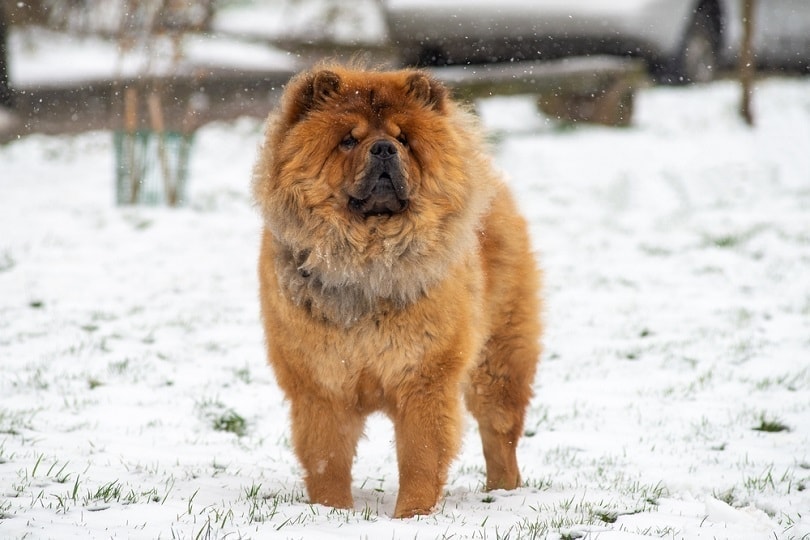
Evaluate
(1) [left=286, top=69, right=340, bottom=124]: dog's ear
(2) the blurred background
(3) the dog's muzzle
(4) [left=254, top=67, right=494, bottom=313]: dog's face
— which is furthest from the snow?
(3) the dog's muzzle

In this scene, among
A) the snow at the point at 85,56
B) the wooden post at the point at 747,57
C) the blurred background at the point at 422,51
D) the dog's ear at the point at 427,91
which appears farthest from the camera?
the snow at the point at 85,56

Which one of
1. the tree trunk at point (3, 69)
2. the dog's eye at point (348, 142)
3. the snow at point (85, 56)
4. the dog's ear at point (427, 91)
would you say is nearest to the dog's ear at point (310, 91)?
the dog's eye at point (348, 142)

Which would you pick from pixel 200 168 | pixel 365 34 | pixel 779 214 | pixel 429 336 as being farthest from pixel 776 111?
pixel 429 336

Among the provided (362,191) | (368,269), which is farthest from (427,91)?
(368,269)

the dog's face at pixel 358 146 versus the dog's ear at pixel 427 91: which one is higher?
the dog's ear at pixel 427 91

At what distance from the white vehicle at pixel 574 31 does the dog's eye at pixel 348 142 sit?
10.9 metres

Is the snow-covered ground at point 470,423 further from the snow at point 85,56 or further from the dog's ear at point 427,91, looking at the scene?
the snow at point 85,56

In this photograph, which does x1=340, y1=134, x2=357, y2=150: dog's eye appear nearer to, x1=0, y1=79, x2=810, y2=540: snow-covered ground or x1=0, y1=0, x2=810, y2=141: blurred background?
x1=0, y1=79, x2=810, y2=540: snow-covered ground

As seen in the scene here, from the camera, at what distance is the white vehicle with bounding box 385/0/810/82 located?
13.7 metres

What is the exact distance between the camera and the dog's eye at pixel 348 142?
3275 millimetres

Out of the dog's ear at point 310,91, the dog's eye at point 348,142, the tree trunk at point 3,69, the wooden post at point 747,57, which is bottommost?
the tree trunk at point 3,69

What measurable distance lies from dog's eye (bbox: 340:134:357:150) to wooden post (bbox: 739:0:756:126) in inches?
486

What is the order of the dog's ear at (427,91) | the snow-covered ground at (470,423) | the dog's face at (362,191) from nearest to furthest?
the snow-covered ground at (470,423) < the dog's face at (362,191) < the dog's ear at (427,91)

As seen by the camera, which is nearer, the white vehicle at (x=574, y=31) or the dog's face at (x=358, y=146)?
the dog's face at (x=358, y=146)
